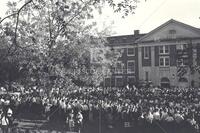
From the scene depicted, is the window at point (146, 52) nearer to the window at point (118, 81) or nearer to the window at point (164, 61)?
the window at point (164, 61)

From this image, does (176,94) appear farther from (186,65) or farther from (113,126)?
(186,65)

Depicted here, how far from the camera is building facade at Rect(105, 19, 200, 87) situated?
180ft

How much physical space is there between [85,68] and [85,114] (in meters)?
8.30

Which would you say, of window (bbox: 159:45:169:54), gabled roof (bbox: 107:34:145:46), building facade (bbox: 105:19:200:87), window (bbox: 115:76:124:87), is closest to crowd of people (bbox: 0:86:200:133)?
building facade (bbox: 105:19:200:87)

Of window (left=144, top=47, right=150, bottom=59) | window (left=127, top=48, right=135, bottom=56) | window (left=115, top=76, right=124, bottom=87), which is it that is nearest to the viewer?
window (left=144, top=47, right=150, bottom=59)

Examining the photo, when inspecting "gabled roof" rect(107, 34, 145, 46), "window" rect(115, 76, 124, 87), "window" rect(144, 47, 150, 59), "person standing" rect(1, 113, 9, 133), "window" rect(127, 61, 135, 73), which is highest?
"gabled roof" rect(107, 34, 145, 46)

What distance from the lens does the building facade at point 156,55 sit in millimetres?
54906

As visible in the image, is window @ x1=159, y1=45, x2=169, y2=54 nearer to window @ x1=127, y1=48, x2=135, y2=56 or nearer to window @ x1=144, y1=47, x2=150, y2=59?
window @ x1=144, y1=47, x2=150, y2=59

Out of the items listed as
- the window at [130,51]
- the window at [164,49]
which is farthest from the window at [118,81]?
the window at [164,49]

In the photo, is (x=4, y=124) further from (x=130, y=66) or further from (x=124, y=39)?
(x=124, y=39)

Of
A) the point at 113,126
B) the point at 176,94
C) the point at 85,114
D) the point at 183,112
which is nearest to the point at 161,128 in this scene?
the point at 183,112

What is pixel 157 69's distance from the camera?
57.1m

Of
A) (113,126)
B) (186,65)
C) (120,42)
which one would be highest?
(120,42)

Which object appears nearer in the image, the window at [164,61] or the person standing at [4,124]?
the person standing at [4,124]
